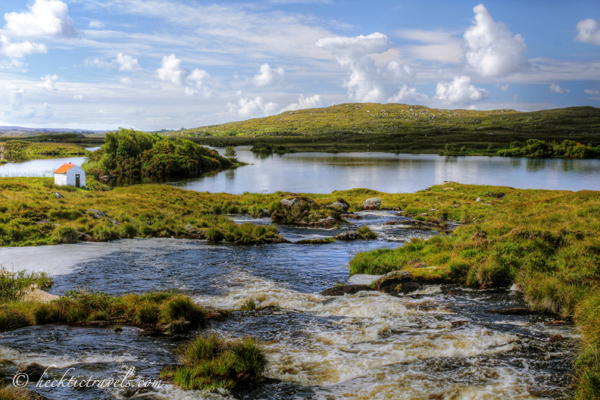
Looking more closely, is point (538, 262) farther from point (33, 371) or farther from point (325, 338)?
point (33, 371)

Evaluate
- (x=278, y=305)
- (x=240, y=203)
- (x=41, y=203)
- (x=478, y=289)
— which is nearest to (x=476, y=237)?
(x=478, y=289)

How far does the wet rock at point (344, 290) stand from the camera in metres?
14.8

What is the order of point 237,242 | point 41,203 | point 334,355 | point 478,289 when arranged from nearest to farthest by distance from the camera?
point 334,355
point 478,289
point 237,242
point 41,203

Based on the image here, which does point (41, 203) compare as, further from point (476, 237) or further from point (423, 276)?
point (476, 237)

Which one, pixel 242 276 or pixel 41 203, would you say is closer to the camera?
pixel 242 276

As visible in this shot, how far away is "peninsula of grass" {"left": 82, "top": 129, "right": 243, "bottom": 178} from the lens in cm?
10519

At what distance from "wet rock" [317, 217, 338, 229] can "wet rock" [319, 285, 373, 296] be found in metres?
17.9

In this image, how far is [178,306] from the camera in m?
11.6

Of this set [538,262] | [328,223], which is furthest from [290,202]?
[538,262]

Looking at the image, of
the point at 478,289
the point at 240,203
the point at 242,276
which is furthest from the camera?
the point at 240,203

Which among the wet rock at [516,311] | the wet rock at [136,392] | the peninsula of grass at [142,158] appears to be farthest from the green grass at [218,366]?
the peninsula of grass at [142,158]

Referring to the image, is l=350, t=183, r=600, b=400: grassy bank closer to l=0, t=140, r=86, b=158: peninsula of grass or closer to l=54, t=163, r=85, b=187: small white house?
l=54, t=163, r=85, b=187: small white house

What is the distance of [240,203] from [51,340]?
117 feet

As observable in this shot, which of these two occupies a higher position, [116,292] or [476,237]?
[476,237]
